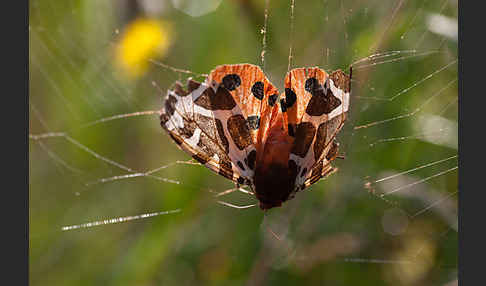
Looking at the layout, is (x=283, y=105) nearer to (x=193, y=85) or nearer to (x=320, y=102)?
(x=320, y=102)

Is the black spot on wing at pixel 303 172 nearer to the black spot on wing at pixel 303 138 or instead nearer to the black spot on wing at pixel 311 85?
the black spot on wing at pixel 303 138

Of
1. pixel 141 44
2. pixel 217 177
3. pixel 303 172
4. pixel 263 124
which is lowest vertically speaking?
pixel 217 177

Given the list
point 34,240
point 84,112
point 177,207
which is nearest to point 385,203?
point 177,207

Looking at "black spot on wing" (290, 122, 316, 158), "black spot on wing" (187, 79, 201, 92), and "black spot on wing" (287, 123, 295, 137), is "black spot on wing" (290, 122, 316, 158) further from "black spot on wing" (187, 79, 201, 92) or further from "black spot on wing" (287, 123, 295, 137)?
"black spot on wing" (187, 79, 201, 92)

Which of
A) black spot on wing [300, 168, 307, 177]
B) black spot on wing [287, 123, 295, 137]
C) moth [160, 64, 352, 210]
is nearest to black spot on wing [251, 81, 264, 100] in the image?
moth [160, 64, 352, 210]

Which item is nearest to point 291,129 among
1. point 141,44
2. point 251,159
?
point 251,159

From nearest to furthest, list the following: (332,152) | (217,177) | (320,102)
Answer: (320,102)
(332,152)
(217,177)

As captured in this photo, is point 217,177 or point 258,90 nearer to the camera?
point 258,90

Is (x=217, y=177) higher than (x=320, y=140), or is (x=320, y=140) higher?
(x=320, y=140)

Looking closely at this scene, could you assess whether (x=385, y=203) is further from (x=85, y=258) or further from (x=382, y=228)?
(x=85, y=258)

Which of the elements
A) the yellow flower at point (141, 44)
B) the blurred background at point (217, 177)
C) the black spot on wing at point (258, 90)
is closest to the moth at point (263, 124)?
the black spot on wing at point (258, 90)
